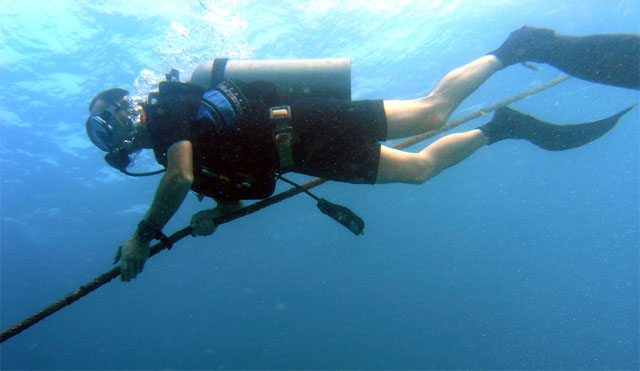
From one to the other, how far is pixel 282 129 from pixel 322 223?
4077 cm

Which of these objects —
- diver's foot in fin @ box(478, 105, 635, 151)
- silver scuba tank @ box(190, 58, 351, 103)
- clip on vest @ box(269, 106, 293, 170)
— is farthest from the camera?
diver's foot in fin @ box(478, 105, 635, 151)

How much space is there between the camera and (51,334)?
6600 centimetres

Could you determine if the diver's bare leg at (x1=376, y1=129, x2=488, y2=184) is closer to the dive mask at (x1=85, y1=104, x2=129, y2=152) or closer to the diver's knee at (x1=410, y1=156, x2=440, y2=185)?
the diver's knee at (x1=410, y1=156, x2=440, y2=185)

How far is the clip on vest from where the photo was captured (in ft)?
9.21

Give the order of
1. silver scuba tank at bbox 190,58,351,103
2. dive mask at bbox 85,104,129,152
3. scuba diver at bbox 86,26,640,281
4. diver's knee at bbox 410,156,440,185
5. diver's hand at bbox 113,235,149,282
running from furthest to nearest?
diver's knee at bbox 410,156,440,185
silver scuba tank at bbox 190,58,351,103
dive mask at bbox 85,104,129,152
scuba diver at bbox 86,26,640,281
diver's hand at bbox 113,235,149,282

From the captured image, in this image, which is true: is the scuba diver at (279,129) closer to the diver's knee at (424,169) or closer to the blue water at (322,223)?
the diver's knee at (424,169)

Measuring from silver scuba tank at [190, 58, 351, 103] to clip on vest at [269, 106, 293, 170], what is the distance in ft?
A: 1.32

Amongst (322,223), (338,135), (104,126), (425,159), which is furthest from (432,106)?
(322,223)

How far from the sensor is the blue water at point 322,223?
13008 millimetres

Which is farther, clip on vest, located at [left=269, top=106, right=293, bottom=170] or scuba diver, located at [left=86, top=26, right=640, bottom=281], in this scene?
clip on vest, located at [left=269, top=106, right=293, bottom=170]

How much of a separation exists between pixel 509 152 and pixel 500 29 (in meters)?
26.9

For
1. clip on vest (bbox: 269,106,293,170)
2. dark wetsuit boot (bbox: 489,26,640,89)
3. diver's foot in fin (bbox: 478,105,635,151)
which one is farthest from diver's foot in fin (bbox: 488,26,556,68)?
clip on vest (bbox: 269,106,293,170)

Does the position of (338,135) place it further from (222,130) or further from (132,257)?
(132,257)

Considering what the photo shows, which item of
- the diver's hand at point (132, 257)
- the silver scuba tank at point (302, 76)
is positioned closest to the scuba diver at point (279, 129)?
the diver's hand at point (132, 257)
